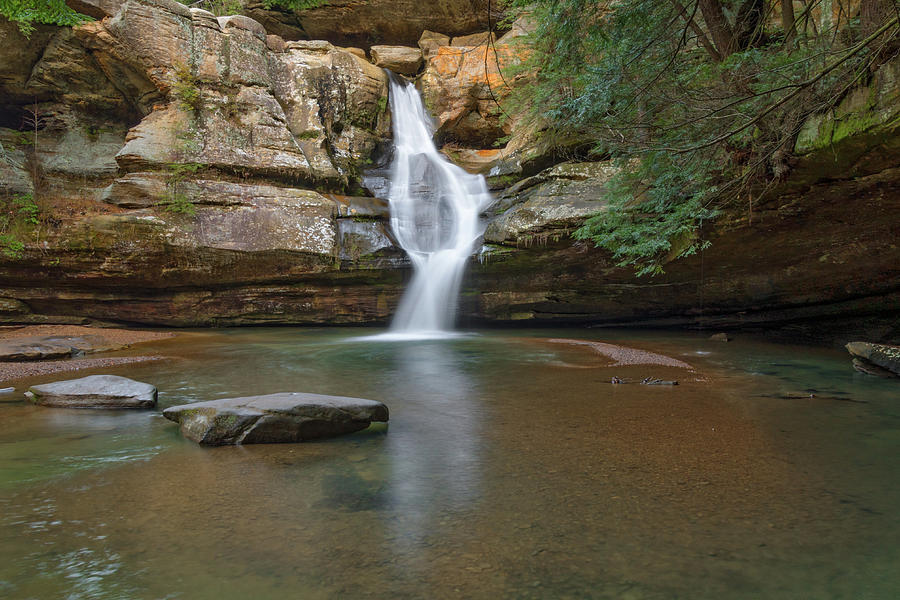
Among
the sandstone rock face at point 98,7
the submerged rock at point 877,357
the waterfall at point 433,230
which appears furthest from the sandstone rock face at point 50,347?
the submerged rock at point 877,357

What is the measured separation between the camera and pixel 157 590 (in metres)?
1.77

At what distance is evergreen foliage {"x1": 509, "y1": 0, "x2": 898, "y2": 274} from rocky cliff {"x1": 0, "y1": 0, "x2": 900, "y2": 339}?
1616 mm

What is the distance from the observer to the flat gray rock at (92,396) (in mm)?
4375

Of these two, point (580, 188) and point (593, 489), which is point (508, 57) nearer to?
point (580, 188)

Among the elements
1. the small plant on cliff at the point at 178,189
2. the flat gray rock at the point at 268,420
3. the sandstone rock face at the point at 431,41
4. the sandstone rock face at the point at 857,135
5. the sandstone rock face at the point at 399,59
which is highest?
the sandstone rock face at the point at 431,41

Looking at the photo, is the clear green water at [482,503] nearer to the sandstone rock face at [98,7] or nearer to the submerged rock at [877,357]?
the submerged rock at [877,357]

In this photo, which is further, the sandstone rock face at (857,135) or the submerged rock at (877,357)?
the submerged rock at (877,357)

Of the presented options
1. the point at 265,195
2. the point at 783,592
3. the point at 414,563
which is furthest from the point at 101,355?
the point at 783,592

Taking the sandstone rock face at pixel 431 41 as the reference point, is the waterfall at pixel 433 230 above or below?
below

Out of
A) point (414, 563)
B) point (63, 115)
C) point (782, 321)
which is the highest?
point (63, 115)

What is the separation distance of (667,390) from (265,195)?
10.6m

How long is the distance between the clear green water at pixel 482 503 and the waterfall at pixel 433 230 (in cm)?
744

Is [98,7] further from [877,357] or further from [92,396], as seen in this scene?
[877,357]

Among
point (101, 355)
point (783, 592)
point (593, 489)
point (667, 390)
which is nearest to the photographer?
point (783, 592)
